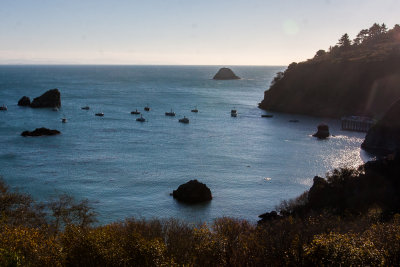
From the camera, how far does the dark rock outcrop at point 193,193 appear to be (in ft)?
190

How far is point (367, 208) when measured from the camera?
42.8 metres

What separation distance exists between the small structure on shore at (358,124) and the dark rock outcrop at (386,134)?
82.0ft

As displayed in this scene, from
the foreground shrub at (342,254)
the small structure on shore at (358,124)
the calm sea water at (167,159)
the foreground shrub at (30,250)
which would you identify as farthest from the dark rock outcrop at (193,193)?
the small structure on shore at (358,124)

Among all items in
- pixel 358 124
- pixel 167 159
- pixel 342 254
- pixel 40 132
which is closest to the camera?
pixel 342 254

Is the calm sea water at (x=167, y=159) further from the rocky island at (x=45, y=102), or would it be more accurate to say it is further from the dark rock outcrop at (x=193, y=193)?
the rocky island at (x=45, y=102)

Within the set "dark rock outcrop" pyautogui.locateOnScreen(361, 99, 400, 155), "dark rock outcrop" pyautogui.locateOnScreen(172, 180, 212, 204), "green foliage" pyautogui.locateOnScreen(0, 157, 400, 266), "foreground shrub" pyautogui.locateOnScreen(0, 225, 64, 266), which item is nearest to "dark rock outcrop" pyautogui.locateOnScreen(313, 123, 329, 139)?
"dark rock outcrop" pyautogui.locateOnScreen(361, 99, 400, 155)

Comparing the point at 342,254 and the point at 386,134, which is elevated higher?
the point at 342,254

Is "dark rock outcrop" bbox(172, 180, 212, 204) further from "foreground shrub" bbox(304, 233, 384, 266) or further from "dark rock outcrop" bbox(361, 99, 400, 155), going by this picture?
"dark rock outcrop" bbox(361, 99, 400, 155)

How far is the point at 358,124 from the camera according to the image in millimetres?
117625

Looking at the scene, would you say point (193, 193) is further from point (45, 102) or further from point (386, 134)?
point (45, 102)

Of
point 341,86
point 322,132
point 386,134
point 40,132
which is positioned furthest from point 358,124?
point 40,132

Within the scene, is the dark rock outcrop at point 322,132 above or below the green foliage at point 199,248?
below

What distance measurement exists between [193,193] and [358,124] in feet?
250

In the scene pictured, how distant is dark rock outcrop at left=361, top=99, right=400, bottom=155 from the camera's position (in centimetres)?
8725
